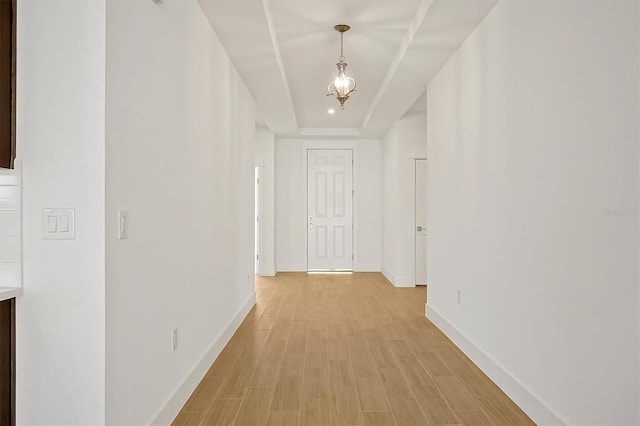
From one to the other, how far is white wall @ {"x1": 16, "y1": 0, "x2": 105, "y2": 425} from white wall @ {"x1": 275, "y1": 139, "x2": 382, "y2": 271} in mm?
6967

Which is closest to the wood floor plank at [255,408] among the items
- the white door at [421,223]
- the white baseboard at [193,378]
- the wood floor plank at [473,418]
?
the white baseboard at [193,378]

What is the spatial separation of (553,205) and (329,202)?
6.52 metres

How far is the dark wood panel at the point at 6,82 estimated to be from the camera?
5.69 ft

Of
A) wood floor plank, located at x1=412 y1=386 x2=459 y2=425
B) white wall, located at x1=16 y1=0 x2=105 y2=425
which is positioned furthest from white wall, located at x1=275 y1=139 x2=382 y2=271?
white wall, located at x1=16 y1=0 x2=105 y2=425

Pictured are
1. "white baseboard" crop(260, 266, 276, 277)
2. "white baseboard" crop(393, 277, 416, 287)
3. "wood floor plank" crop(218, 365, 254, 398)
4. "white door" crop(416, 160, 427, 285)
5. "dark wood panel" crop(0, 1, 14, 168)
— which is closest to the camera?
Answer: "dark wood panel" crop(0, 1, 14, 168)

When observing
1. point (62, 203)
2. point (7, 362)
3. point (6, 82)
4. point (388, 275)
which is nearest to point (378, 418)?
point (7, 362)

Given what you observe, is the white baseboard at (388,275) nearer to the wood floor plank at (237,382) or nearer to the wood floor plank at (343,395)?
the wood floor plank at (343,395)

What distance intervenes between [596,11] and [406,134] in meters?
5.19

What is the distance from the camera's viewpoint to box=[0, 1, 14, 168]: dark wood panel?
1.74 m

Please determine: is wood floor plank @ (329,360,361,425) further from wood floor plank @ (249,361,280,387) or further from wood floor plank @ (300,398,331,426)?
wood floor plank @ (249,361,280,387)

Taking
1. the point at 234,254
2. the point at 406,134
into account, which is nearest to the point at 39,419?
the point at 234,254

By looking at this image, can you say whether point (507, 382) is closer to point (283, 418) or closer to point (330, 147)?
point (283, 418)

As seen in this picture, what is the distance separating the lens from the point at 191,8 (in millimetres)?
2941

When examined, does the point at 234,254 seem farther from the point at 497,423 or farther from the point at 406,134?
the point at 406,134
